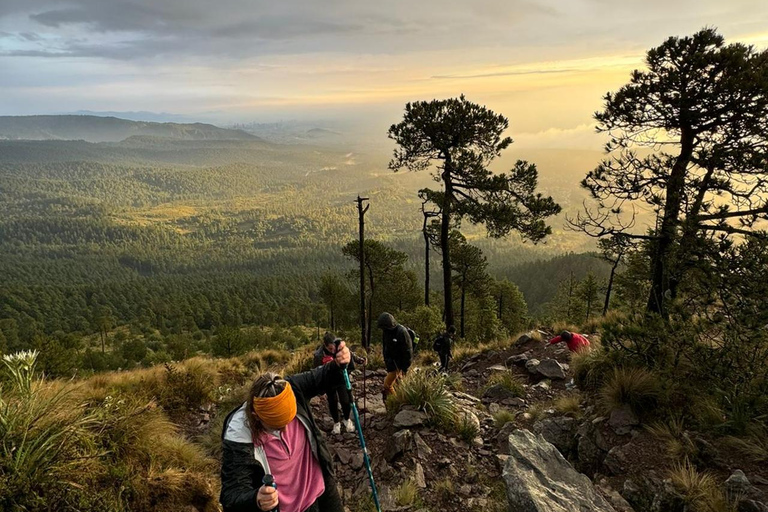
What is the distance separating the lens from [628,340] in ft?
21.4

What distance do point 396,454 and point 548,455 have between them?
2.02 meters

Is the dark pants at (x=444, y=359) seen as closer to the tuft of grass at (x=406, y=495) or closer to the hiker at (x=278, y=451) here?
the tuft of grass at (x=406, y=495)

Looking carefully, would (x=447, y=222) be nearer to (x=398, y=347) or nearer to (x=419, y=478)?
(x=398, y=347)

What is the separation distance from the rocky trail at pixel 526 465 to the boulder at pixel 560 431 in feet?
0.05

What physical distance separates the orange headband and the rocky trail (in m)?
2.64

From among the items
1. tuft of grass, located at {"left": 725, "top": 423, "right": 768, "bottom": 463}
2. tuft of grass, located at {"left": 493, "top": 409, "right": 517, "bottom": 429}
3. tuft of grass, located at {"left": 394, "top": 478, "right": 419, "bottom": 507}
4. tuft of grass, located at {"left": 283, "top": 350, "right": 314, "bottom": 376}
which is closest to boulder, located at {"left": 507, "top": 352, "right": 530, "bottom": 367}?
tuft of grass, located at {"left": 493, "top": 409, "right": 517, "bottom": 429}

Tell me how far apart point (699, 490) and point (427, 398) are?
11.5 feet

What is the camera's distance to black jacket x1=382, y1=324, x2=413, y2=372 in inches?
278

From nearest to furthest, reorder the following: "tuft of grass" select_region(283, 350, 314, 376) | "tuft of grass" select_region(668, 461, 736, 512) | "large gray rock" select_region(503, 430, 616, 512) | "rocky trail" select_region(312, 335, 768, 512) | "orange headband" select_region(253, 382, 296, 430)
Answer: "orange headband" select_region(253, 382, 296, 430)
"tuft of grass" select_region(668, 461, 736, 512)
"large gray rock" select_region(503, 430, 616, 512)
"rocky trail" select_region(312, 335, 768, 512)
"tuft of grass" select_region(283, 350, 314, 376)

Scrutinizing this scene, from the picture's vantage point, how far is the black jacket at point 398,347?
7070 mm

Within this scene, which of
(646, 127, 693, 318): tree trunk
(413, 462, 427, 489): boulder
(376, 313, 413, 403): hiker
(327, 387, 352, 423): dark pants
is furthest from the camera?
(646, 127, 693, 318): tree trunk

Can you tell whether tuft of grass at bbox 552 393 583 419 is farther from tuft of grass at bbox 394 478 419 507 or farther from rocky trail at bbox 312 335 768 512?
tuft of grass at bbox 394 478 419 507

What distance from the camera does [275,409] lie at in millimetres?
2812

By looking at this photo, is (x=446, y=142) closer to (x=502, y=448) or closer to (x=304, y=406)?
(x=502, y=448)
